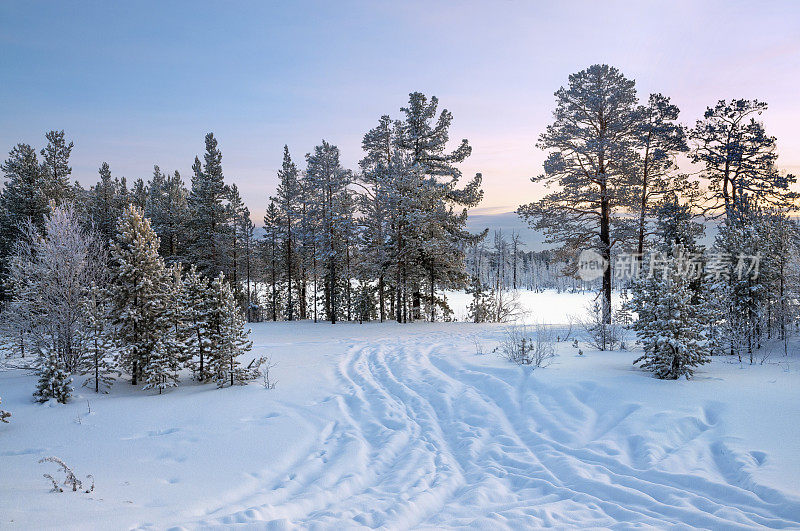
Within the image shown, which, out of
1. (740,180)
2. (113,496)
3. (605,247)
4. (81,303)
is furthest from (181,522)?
(740,180)

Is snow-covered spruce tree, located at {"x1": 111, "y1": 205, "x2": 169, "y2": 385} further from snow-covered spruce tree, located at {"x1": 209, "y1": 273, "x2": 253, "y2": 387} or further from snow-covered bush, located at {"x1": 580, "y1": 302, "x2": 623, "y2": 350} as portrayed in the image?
snow-covered bush, located at {"x1": 580, "y1": 302, "x2": 623, "y2": 350}

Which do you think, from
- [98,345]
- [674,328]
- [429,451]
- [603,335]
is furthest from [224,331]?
[603,335]

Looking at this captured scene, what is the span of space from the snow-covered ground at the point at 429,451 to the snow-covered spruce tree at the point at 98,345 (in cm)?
55

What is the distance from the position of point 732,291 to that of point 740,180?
918 cm

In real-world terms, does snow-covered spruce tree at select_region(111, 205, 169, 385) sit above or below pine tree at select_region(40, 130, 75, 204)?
below

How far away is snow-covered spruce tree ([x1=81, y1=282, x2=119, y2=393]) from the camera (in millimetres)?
10047

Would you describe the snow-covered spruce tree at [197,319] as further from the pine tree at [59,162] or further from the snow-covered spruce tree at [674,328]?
the pine tree at [59,162]

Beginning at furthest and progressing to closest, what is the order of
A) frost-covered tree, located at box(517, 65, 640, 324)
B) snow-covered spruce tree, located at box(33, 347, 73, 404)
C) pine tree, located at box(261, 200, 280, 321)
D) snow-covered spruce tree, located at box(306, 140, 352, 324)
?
1. pine tree, located at box(261, 200, 280, 321)
2. snow-covered spruce tree, located at box(306, 140, 352, 324)
3. frost-covered tree, located at box(517, 65, 640, 324)
4. snow-covered spruce tree, located at box(33, 347, 73, 404)

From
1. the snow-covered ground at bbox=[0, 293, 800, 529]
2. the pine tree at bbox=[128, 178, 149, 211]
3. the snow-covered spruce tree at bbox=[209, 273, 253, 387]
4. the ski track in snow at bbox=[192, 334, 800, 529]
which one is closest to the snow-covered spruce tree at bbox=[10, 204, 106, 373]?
the snow-covered ground at bbox=[0, 293, 800, 529]

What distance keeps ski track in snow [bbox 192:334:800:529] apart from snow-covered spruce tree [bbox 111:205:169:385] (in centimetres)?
543

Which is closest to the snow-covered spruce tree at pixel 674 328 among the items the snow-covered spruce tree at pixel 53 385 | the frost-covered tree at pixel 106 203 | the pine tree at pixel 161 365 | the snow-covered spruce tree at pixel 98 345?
the pine tree at pixel 161 365

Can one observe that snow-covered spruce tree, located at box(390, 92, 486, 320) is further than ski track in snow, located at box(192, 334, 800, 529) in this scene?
Yes

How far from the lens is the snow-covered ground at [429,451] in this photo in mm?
4410

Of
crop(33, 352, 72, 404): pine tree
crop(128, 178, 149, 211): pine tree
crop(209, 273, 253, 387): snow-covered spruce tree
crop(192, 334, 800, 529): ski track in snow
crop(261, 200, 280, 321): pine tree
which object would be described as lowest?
crop(192, 334, 800, 529): ski track in snow
